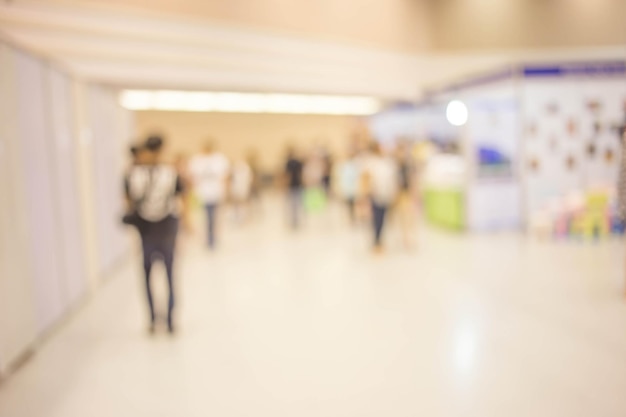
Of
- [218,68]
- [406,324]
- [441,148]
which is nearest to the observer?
[406,324]

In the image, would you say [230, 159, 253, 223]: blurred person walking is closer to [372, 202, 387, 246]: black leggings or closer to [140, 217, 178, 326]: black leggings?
[372, 202, 387, 246]: black leggings

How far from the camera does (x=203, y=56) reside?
741cm

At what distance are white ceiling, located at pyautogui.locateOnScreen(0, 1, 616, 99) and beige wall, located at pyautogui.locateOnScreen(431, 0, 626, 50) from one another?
1.41 metres

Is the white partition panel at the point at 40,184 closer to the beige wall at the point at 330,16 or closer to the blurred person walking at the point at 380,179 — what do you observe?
the beige wall at the point at 330,16

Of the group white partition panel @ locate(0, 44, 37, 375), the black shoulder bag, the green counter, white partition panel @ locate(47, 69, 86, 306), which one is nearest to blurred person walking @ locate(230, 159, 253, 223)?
the green counter

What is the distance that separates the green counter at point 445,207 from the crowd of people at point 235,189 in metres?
0.70

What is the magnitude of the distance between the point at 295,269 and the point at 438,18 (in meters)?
3.74

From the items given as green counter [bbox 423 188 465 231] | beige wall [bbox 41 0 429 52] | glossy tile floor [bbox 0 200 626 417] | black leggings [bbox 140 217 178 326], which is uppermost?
beige wall [bbox 41 0 429 52]

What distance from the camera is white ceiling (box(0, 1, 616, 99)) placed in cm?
503

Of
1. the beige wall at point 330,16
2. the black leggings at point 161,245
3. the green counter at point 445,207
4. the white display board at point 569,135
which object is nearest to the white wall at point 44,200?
the black leggings at point 161,245

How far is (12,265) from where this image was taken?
4.25 meters

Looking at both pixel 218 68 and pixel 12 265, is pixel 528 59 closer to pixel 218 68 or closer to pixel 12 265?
pixel 218 68

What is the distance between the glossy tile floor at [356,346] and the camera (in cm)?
344

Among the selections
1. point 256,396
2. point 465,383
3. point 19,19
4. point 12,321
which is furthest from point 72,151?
point 465,383
